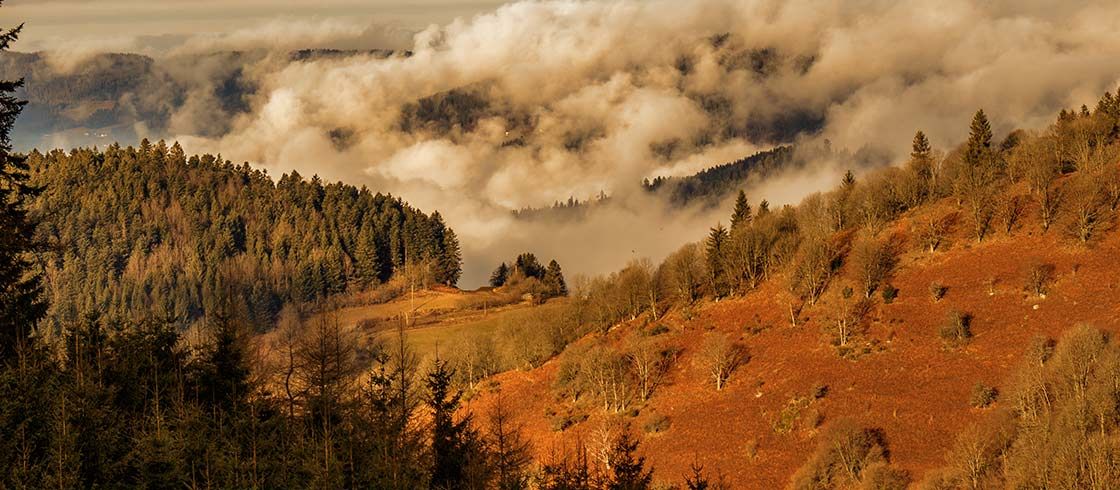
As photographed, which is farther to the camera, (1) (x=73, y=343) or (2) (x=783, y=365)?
(2) (x=783, y=365)

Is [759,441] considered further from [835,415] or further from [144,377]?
[144,377]

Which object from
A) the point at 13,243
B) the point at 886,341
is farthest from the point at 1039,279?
the point at 13,243

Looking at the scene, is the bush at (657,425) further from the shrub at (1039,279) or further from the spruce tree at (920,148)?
the spruce tree at (920,148)

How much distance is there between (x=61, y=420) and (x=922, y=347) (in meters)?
103

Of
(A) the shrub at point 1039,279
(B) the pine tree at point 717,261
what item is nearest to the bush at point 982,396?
(A) the shrub at point 1039,279

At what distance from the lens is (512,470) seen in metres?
58.8

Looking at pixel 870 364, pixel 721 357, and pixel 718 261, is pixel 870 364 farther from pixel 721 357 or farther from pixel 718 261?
pixel 718 261

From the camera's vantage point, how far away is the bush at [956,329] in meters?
115

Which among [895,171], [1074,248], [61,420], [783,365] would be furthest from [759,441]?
[61,420]

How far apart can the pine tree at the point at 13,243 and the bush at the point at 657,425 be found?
266ft

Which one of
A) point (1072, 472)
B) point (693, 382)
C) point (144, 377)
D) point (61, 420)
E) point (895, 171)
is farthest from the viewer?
point (895, 171)

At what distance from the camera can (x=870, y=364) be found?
117125 mm

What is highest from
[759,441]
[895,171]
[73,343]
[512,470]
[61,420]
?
[895,171]

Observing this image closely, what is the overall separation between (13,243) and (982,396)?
304ft
